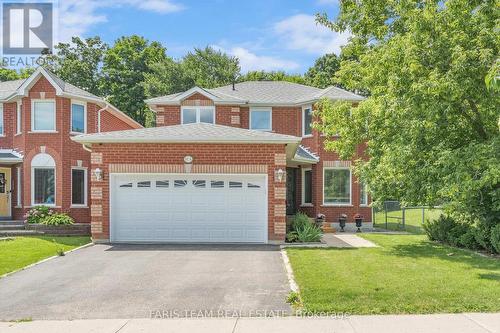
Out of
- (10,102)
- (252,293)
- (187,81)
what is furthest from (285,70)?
(252,293)

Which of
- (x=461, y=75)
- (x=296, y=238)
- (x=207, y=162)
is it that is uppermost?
(x=461, y=75)

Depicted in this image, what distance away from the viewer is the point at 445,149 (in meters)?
13.0

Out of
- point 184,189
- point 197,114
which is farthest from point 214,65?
point 184,189

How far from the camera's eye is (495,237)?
1232cm

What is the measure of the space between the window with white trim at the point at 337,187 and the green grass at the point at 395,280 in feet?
24.8

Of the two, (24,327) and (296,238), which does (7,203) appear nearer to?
(296,238)

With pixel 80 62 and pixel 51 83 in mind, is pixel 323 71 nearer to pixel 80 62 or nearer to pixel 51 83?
pixel 80 62

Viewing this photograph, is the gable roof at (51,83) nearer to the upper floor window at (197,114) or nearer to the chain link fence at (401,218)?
the upper floor window at (197,114)

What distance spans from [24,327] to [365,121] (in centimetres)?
1262

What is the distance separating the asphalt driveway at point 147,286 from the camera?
7.28 metres

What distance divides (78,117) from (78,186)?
3.40 metres

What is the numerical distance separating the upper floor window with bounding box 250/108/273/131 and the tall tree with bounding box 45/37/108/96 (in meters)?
26.2

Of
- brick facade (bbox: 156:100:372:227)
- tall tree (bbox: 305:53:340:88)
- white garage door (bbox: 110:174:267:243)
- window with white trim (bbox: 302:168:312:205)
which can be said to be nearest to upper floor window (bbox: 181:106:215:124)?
brick facade (bbox: 156:100:372:227)

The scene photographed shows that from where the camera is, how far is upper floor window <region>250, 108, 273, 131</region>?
23531mm
